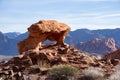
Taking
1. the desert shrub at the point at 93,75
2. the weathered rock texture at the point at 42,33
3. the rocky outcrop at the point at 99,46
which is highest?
the weathered rock texture at the point at 42,33

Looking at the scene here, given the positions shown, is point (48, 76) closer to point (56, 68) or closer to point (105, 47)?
point (56, 68)

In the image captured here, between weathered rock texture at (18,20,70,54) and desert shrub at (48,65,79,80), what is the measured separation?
7127 millimetres

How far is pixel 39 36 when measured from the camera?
35469 millimetres

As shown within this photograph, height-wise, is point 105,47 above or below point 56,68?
below

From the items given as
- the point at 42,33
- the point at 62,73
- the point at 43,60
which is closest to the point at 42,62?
the point at 43,60

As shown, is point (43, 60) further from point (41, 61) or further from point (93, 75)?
point (93, 75)

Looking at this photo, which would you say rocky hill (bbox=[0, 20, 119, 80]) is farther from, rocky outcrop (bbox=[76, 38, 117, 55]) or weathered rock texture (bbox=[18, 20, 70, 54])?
rocky outcrop (bbox=[76, 38, 117, 55])

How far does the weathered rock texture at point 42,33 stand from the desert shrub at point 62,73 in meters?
7.13

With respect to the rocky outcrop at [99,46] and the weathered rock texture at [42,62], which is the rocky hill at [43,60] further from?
the rocky outcrop at [99,46]

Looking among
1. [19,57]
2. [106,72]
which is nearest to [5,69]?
[19,57]

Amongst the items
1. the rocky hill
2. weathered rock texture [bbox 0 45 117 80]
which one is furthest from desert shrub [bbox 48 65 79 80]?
weathered rock texture [bbox 0 45 117 80]

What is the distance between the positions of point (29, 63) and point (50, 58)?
1.90m

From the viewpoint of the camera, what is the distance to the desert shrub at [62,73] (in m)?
28.0

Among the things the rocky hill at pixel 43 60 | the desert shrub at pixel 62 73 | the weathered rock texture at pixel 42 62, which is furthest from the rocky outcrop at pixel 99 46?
the desert shrub at pixel 62 73
